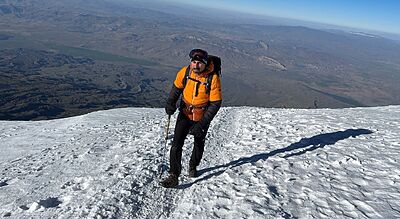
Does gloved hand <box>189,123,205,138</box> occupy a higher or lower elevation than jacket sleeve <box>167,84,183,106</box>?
→ lower

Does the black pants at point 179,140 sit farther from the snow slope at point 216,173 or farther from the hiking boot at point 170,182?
the snow slope at point 216,173

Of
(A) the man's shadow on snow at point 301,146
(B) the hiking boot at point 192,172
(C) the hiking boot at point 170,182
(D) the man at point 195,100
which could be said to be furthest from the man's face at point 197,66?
(A) the man's shadow on snow at point 301,146

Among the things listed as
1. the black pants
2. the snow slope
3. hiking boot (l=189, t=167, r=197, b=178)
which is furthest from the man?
the snow slope

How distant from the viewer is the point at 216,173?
8641 mm

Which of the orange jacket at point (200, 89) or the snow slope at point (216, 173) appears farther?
the orange jacket at point (200, 89)

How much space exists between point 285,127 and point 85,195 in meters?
9.14

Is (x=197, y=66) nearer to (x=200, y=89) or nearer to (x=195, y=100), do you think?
(x=200, y=89)

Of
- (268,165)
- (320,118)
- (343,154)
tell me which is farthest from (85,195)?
(320,118)

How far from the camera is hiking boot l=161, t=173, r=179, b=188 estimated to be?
24.9 feet

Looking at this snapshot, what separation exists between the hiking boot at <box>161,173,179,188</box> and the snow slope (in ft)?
0.41

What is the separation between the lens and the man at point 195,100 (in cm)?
695

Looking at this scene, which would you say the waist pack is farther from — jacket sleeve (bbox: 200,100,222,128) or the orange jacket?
jacket sleeve (bbox: 200,100,222,128)

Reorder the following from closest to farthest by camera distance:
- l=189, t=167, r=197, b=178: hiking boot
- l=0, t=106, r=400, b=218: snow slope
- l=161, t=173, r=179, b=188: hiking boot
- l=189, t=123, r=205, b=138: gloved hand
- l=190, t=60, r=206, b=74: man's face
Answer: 1. l=0, t=106, r=400, b=218: snow slope
2. l=190, t=60, r=206, b=74: man's face
3. l=189, t=123, r=205, b=138: gloved hand
4. l=161, t=173, r=179, b=188: hiking boot
5. l=189, t=167, r=197, b=178: hiking boot

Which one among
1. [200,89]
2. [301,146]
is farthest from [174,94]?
[301,146]
